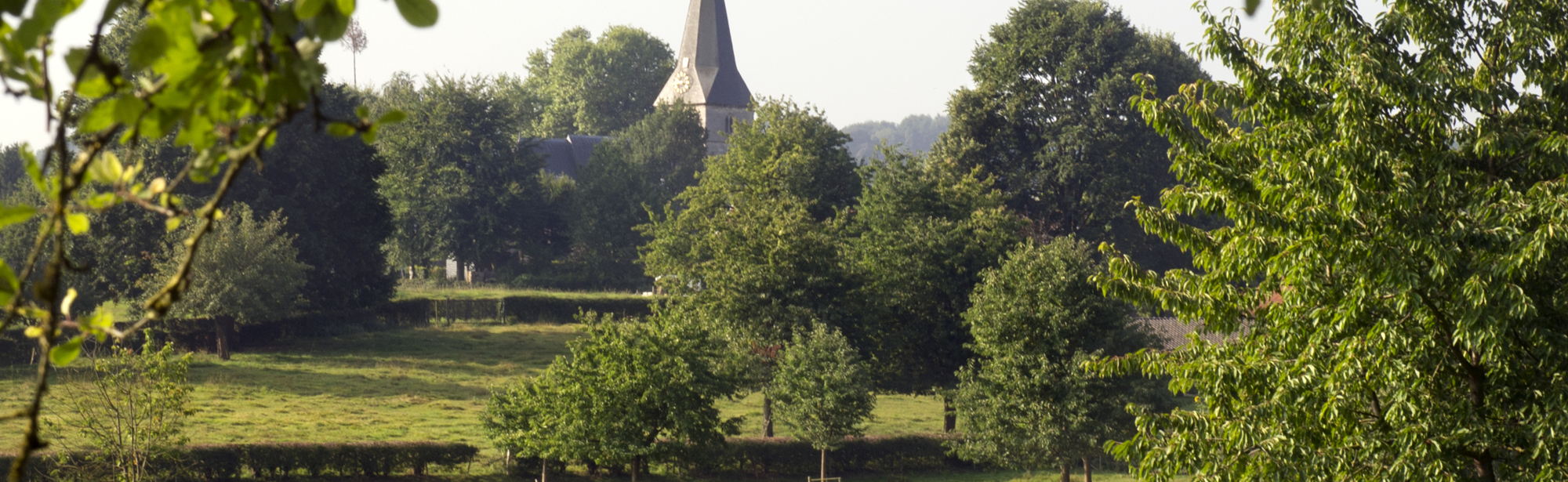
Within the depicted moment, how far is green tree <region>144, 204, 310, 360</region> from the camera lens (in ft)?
117

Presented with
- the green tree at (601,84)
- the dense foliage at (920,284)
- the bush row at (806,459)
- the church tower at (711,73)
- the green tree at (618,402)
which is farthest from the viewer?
the green tree at (601,84)

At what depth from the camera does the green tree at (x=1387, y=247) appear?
29.1 feet

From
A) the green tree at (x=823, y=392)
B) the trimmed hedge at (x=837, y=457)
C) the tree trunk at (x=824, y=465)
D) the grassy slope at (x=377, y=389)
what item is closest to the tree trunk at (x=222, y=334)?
the grassy slope at (x=377, y=389)

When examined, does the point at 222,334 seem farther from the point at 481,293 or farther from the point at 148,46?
the point at 148,46

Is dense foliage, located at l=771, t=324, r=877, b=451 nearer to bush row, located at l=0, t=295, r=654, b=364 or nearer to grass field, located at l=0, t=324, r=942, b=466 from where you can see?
grass field, located at l=0, t=324, r=942, b=466

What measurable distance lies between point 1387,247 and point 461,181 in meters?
56.0

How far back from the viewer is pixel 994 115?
5131cm

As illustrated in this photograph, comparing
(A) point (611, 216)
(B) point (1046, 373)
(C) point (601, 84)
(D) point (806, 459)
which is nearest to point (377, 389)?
(D) point (806, 459)

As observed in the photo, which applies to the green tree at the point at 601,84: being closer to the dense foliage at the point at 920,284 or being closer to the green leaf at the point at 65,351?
the dense foliage at the point at 920,284

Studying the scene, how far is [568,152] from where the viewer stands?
302 ft

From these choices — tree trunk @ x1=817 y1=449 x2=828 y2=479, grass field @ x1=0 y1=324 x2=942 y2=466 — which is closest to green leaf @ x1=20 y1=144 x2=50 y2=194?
grass field @ x1=0 y1=324 x2=942 y2=466

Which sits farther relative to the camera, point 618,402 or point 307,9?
point 618,402

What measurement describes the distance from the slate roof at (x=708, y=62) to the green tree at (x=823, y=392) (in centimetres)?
6558

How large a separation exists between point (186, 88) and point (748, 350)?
3162cm
